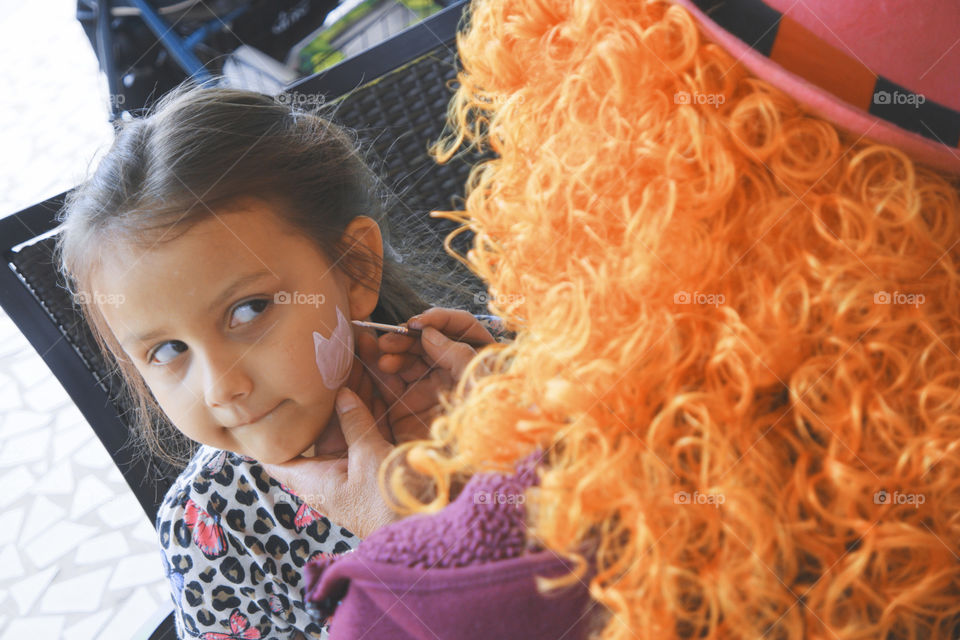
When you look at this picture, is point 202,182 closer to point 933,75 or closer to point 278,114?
Answer: point 278,114

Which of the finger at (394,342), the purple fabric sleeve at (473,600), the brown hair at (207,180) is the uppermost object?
the brown hair at (207,180)

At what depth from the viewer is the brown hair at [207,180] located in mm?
856

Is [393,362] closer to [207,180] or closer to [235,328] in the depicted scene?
[235,328]

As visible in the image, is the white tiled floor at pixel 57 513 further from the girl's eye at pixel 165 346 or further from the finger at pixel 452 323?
the finger at pixel 452 323

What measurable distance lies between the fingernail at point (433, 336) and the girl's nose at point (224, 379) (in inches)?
9.6

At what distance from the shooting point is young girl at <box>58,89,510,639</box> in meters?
0.82

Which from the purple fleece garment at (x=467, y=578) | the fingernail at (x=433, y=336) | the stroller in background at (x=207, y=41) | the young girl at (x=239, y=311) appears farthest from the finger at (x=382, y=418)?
the stroller in background at (x=207, y=41)

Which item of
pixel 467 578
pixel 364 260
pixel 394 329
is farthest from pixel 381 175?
pixel 467 578

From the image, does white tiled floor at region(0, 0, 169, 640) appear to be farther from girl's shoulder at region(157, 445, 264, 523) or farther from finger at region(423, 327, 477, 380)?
finger at region(423, 327, 477, 380)

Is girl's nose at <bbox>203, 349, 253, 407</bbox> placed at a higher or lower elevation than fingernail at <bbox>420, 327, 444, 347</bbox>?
higher

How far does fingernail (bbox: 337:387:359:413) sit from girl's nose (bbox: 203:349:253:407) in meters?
0.12

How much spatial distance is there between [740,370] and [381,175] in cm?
85

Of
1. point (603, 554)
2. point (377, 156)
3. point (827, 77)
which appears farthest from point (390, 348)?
point (827, 77)

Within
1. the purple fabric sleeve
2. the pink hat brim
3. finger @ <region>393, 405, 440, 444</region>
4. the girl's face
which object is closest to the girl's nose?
the girl's face
